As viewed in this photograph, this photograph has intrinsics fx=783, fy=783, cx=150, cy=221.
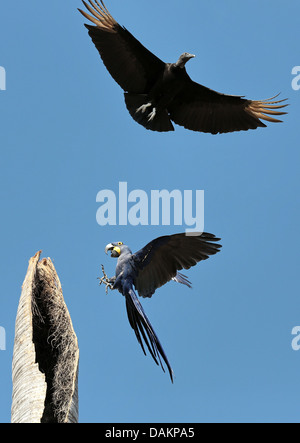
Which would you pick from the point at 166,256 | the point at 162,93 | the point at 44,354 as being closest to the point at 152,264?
the point at 166,256

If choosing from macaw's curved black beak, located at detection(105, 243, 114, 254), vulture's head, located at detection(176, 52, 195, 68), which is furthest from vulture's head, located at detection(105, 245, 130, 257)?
vulture's head, located at detection(176, 52, 195, 68)

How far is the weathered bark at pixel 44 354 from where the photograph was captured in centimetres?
766

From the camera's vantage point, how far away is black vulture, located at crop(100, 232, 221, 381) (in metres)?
10.1

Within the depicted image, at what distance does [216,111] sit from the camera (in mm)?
13406

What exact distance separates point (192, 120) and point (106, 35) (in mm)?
2177

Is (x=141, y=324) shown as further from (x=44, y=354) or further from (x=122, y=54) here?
(x=122, y=54)

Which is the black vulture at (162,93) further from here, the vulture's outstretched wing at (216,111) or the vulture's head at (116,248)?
the vulture's head at (116,248)

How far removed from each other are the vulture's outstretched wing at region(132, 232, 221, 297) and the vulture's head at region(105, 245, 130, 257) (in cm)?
34

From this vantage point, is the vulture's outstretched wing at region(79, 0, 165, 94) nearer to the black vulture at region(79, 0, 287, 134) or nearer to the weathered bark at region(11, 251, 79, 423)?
the black vulture at region(79, 0, 287, 134)
